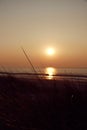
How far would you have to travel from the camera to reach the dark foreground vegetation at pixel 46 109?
3.14 meters

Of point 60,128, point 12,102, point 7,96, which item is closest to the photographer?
point 60,128

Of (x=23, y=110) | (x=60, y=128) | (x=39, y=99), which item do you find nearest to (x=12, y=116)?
(x=23, y=110)

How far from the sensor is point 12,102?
12.3 feet

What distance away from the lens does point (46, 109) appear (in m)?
3.32

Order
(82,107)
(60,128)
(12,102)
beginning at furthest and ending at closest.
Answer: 1. (12,102)
2. (82,107)
3. (60,128)

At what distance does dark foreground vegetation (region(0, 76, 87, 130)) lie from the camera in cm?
314

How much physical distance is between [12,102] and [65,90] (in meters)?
0.84

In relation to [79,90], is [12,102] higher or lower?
lower

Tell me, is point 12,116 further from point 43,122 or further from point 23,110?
point 43,122

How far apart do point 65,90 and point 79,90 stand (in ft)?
0.71

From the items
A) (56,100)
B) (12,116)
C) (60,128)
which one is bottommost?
(60,128)

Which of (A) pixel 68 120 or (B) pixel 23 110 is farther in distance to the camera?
(B) pixel 23 110

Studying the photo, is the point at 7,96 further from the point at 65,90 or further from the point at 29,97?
the point at 65,90

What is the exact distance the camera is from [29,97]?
12.8ft
